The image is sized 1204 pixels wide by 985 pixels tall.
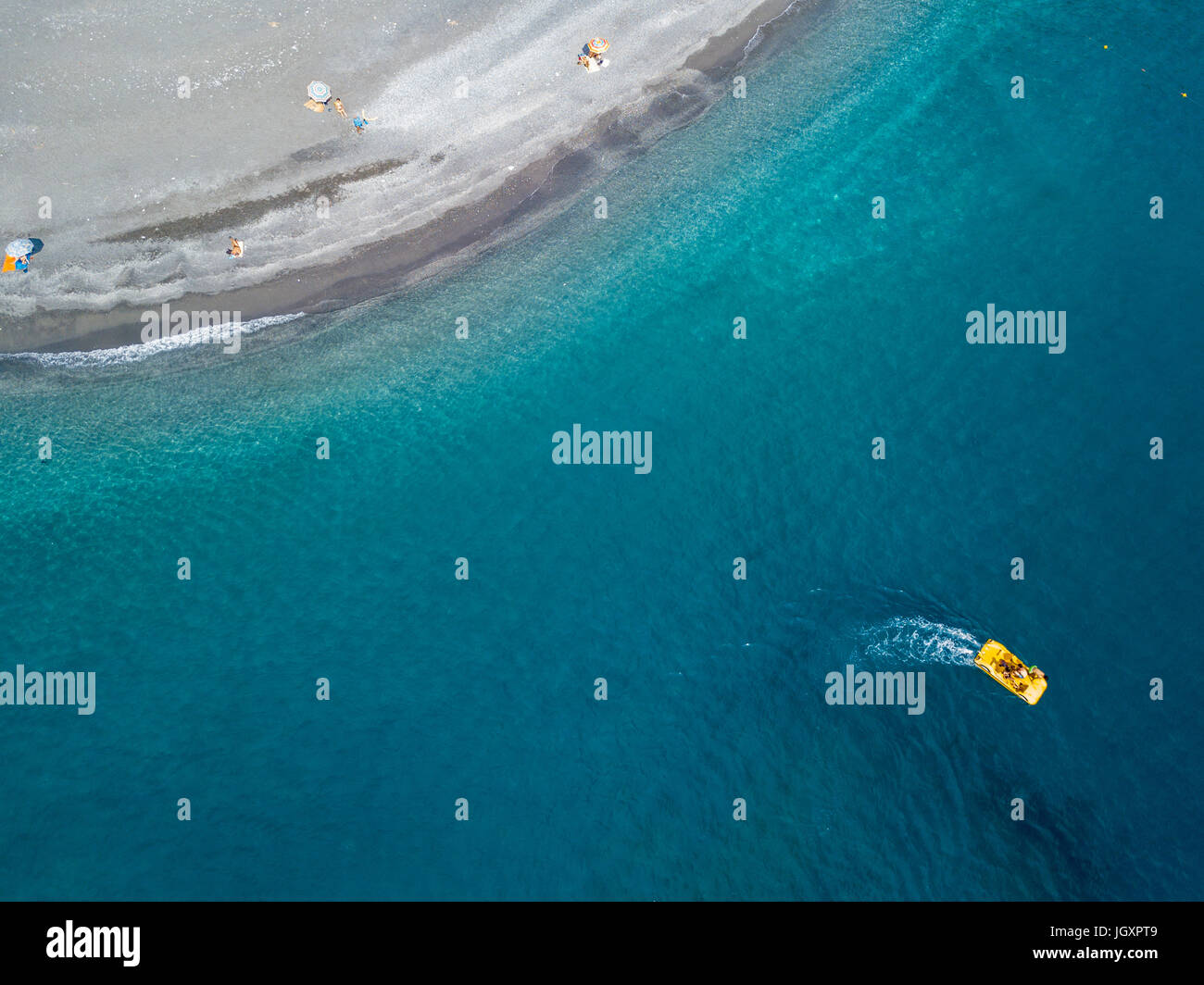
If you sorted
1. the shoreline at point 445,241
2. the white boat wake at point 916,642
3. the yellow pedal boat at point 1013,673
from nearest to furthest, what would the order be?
the yellow pedal boat at point 1013,673 < the white boat wake at point 916,642 < the shoreline at point 445,241

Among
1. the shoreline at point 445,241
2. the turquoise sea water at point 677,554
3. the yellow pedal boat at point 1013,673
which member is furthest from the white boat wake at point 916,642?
the shoreline at point 445,241

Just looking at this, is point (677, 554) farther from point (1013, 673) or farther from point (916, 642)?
point (1013, 673)

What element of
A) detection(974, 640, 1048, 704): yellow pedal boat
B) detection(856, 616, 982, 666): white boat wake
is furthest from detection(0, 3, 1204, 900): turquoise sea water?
detection(974, 640, 1048, 704): yellow pedal boat

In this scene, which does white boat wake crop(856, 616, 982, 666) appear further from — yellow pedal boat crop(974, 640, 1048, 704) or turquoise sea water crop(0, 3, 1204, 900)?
yellow pedal boat crop(974, 640, 1048, 704)

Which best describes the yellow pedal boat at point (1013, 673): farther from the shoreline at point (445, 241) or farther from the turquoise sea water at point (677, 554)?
the shoreline at point (445, 241)

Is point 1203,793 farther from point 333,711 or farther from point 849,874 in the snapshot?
point 333,711
